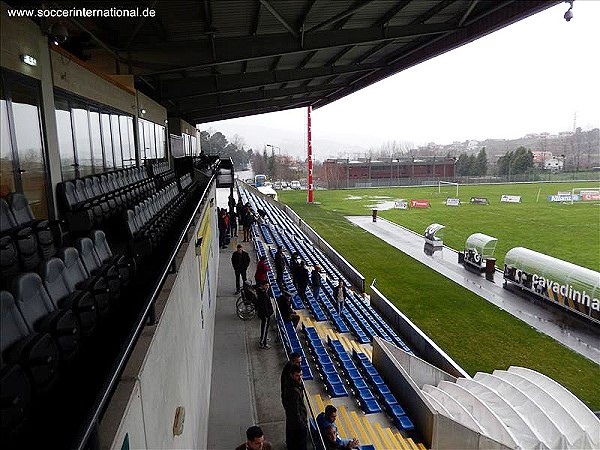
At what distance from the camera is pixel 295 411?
498 cm

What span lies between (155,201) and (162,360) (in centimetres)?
405

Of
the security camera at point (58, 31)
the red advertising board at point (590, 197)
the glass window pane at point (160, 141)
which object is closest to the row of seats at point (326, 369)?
the security camera at point (58, 31)

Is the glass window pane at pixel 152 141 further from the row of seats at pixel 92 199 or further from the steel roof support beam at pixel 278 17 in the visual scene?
the row of seats at pixel 92 199

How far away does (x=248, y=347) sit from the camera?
27.5 ft

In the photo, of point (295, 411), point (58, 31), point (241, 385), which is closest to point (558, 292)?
point (241, 385)

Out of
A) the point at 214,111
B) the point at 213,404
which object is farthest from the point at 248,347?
the point at 214,111

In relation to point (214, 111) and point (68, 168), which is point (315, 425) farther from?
point (214, 111)

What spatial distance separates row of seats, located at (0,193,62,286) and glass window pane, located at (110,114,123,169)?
6.42 metres

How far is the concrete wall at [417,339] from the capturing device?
11281 millimetres

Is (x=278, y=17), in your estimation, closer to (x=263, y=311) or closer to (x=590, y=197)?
(x=263, y=311)

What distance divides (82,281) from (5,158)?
107 inches

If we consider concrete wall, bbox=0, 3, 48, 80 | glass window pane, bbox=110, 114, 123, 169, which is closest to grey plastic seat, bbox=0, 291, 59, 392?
concrete wall, bbox=0, 3, 48, 80

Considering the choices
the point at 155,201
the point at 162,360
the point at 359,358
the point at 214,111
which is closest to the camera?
the point at 162,360
